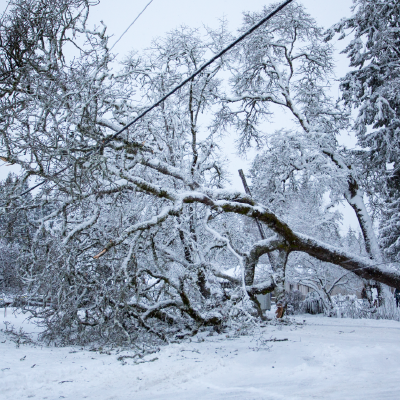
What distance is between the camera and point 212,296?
8039 mm

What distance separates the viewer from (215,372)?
14.2 feet

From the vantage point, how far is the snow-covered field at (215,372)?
3.50 m

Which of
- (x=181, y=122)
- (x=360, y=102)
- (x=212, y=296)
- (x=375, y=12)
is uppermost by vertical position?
(x=375, y=12)

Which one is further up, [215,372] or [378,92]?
[378,92]

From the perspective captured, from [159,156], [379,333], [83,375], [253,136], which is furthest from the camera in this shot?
[253,136]

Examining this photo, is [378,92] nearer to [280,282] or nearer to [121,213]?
[280,282]

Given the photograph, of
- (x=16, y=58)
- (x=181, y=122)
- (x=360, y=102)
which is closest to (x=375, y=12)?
(x=360, y=102)

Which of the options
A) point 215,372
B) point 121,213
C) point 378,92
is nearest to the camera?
point 215,372

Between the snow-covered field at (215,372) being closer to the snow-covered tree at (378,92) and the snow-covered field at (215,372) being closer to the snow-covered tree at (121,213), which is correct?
the snow-covered tree at (121,213)

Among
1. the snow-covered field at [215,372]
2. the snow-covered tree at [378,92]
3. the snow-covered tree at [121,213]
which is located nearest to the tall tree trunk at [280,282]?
the snow-covered tree at [121,213]

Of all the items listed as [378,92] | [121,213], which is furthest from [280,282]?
[378,92]

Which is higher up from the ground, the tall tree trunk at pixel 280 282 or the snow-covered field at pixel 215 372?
the tall tree trunk at pixel 280 282

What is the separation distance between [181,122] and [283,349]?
334 inches

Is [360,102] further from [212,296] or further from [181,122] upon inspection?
[212,296]
